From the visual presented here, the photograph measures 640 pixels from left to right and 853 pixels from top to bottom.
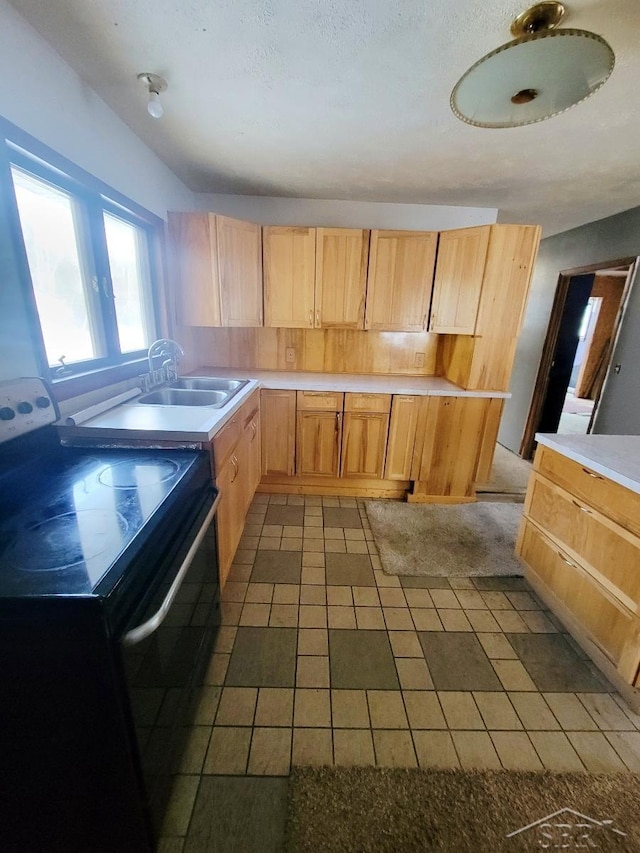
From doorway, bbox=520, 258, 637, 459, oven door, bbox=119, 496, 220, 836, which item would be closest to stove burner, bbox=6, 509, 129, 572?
oven door, bbox=119, 496, 220, 836

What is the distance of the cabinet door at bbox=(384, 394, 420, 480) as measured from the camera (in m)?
2.72

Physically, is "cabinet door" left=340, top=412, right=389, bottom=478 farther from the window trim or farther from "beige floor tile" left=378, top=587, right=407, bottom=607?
the window trim

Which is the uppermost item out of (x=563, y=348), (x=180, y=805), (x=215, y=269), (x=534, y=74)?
(x=534, y=74)

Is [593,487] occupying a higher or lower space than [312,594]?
higher

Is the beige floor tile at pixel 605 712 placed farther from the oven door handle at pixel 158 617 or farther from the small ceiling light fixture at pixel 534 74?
the small ceiling light fixture at pixel 534 74

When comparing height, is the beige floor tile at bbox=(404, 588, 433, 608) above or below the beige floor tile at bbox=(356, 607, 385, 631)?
above

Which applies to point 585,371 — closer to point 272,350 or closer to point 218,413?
point 272,350

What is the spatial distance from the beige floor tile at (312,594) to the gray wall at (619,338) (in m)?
2.73

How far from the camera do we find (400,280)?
2729 mm

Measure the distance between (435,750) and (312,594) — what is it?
32.4 inches

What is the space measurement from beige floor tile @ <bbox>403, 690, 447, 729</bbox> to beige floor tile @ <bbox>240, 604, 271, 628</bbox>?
0.70 metres

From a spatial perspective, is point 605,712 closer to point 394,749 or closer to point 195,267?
point 394,749

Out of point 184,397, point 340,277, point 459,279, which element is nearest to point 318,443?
point 184,397

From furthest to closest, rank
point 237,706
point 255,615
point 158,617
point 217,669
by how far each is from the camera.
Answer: point 255,615, point 217,669, point 237,706, point 158,617
